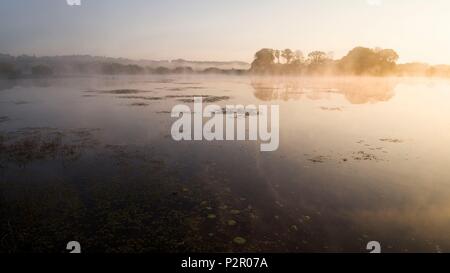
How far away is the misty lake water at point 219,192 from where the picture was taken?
991 centimetres

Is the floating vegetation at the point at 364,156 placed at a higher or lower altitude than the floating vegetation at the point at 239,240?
higher

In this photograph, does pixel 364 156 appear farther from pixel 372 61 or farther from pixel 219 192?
pixel 372 61

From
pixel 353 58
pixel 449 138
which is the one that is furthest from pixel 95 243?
pixel 353 58

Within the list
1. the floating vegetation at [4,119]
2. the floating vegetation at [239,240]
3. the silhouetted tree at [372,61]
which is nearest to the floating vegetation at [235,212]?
the floating vegetation at [239,240]

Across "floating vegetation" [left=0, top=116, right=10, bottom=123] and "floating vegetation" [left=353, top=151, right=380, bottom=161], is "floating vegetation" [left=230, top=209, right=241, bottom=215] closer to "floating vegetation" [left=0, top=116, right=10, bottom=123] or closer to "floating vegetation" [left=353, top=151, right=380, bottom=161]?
"floating vegetation" [left=353, top=151, right=380, bottom=161]

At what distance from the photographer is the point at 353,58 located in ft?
646

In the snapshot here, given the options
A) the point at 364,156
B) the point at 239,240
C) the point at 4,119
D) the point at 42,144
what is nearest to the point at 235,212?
the point at 239,240

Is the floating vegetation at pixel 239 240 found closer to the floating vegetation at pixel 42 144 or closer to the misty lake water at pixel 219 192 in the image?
the misty lake water at pixel 219 192

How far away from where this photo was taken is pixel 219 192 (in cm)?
1340

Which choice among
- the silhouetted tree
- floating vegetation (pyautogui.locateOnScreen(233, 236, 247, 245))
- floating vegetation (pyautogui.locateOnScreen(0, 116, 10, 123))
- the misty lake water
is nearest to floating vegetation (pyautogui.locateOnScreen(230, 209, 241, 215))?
the misty lake water

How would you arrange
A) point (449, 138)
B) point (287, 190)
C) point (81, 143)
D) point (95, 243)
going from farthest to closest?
point (449, 138), point (81, 143), point (287, 190), point (95, 243)
